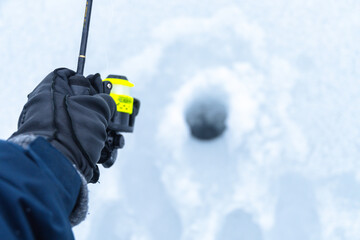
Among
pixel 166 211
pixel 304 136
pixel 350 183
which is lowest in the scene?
pixel 166 211

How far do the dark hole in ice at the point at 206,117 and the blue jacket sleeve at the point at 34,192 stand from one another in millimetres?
1117

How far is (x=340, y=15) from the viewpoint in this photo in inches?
64.5

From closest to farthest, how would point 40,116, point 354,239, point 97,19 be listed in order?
point 40,116 → point 354,239 → point 97,19

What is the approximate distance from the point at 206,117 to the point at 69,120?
0.96 m

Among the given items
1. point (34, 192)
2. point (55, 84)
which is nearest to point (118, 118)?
point (55, 84)

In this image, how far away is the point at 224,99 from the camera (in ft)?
5.46

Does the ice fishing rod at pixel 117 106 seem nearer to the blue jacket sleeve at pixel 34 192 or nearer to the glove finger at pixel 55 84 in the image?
the glove finger at pixel 55 84

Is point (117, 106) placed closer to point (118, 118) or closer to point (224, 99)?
point (118, 118)

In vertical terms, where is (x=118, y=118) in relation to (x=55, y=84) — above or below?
below

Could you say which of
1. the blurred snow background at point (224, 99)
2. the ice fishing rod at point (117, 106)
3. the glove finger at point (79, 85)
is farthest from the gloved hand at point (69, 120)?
the blurred snow background at point (224, 99)

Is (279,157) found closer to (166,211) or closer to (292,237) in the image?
(292,237)

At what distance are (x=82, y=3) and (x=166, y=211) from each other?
1170 mm

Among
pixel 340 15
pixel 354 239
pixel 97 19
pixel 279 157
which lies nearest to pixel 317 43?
pixel 340 15

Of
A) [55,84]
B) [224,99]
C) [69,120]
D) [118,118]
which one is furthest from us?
[224,99]
